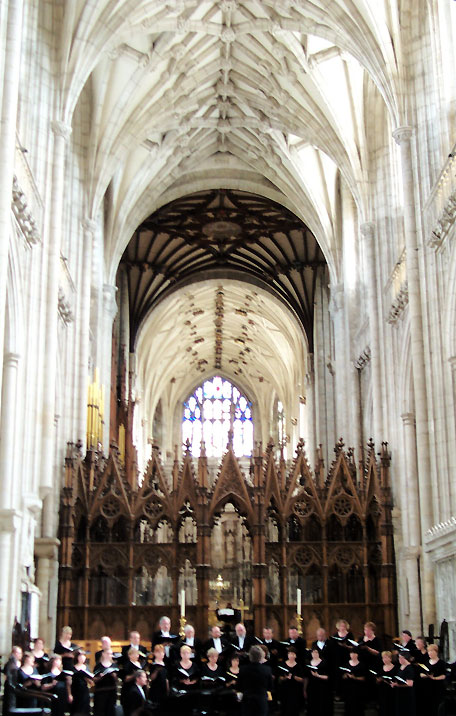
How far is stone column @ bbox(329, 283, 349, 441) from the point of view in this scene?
1045 inches

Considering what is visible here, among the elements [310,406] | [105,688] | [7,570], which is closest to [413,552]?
[7,570]

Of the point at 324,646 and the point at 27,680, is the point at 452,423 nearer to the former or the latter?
the point at 324,646

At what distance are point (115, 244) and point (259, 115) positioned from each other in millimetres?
5452

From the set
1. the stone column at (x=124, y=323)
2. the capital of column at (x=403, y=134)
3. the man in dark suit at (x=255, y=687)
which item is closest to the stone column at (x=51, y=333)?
the capital of column at (x=403, y=134)

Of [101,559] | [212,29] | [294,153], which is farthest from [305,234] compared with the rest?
[101,559]

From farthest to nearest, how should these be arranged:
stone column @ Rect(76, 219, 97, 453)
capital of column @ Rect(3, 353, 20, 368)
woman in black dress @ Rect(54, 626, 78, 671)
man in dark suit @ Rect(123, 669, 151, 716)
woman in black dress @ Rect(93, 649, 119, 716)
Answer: stone column @ Rect(76, 219, 97, 453), capital of column @ Rect(3, 353, 20, 368), woman in black dress @ Rect(54, 626, 78, 671), woman in black dress @ Rect(93, 649, 119, 716), man in dark suit @ Rect(123, 669, 151, 716)

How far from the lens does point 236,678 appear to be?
36.6 feet

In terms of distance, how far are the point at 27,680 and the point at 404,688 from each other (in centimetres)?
439

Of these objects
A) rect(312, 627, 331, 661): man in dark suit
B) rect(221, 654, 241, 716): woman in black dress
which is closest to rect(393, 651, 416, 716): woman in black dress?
rect(312, 627, 331, 661): man in dark suit

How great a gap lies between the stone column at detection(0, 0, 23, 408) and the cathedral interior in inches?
1.5

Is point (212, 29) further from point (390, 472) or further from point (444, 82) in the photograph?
point (390, 472)

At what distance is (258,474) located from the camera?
2030cm

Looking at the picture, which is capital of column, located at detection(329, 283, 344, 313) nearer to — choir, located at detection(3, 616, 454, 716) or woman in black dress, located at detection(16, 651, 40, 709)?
choir, located at detection(3, 616, 454, 716)

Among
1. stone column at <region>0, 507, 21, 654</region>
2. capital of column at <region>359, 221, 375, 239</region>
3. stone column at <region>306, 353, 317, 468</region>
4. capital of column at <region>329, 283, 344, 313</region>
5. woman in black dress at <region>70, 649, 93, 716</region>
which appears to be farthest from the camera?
stone column at <region>306, 353, 317, 468</region>
